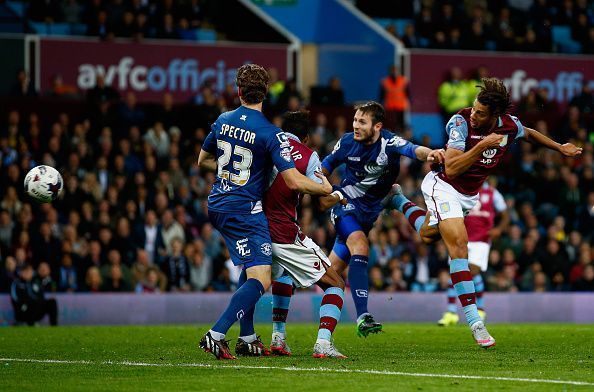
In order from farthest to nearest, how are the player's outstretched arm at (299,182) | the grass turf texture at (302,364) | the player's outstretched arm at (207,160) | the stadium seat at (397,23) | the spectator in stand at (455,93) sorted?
the stadium seat at (397,23), the spectator in stand at (455,93), the player's outstretched arm at (207,160), the player's outstretched arm at (299,182), the grass turf texture at (302,364)

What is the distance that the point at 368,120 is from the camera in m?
12.6

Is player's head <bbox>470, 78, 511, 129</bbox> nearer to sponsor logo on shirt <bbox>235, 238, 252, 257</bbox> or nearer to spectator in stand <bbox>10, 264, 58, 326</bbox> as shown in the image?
sponsor logo on shirt <bbox>235, 238, 252, 257</bbox>

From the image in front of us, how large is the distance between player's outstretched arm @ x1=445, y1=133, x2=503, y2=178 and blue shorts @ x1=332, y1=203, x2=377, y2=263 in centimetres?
141

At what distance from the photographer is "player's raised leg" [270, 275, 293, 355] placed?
10.9 meters

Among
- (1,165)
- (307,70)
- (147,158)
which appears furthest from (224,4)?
(1,165)

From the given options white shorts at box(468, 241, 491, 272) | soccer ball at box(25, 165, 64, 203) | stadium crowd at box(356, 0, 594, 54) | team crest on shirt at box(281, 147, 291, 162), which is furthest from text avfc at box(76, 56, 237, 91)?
team crest on shirt at box(281, 147, 291, 162)

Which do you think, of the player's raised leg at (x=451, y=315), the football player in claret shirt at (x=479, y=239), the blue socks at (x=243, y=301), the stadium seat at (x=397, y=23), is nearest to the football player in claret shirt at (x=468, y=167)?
the blue socks at (x=243, y=301)

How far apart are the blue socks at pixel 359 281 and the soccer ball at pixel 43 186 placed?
339cm

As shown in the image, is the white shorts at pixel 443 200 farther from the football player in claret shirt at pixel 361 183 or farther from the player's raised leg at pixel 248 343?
the player's raised leg at pixel 248 343

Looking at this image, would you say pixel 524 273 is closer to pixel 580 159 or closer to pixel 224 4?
pixel 580 159

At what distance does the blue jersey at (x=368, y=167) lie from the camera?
12.8m

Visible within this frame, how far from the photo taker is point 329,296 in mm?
10750

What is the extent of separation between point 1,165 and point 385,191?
983cm

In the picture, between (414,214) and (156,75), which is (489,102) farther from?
(156,75)
